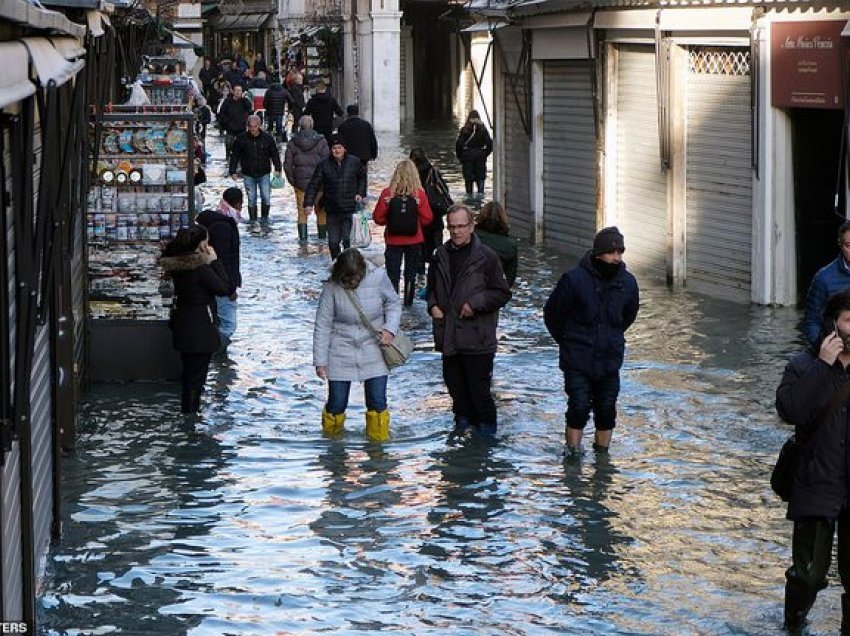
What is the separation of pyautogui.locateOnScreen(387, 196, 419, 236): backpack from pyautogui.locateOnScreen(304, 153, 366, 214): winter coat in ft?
10.7

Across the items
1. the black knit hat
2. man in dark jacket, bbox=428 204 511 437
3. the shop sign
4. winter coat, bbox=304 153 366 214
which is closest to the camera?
the black knit hat

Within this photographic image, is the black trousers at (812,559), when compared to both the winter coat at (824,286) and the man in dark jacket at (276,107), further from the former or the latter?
the man in dark jacket at (276,107)

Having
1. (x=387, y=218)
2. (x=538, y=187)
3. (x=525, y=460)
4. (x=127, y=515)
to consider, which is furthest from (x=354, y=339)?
(x=538, y=187)

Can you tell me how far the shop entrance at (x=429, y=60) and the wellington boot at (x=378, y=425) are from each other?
46542 mm

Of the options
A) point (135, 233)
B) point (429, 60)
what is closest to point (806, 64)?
point (135, 233)

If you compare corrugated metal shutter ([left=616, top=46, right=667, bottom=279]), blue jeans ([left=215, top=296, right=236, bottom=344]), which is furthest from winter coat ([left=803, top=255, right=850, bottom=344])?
corrugated metal shutter ([left=616, top=46, right=667, bottom=279])

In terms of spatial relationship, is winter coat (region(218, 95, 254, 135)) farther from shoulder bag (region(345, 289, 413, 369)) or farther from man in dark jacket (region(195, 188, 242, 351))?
shoulder bag (region(345, 289, 413, 369))

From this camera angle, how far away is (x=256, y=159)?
26.1 metres

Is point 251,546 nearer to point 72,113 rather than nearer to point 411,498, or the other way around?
point 411,498

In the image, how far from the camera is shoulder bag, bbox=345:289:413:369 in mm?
12258

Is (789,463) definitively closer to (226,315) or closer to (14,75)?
(14,75)

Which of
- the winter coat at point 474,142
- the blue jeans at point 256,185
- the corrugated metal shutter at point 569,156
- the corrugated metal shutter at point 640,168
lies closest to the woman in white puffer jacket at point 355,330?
the corrugated metal shutter at point 640,168

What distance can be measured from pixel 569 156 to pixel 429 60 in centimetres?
3736

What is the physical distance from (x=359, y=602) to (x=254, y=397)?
5.33 metres
